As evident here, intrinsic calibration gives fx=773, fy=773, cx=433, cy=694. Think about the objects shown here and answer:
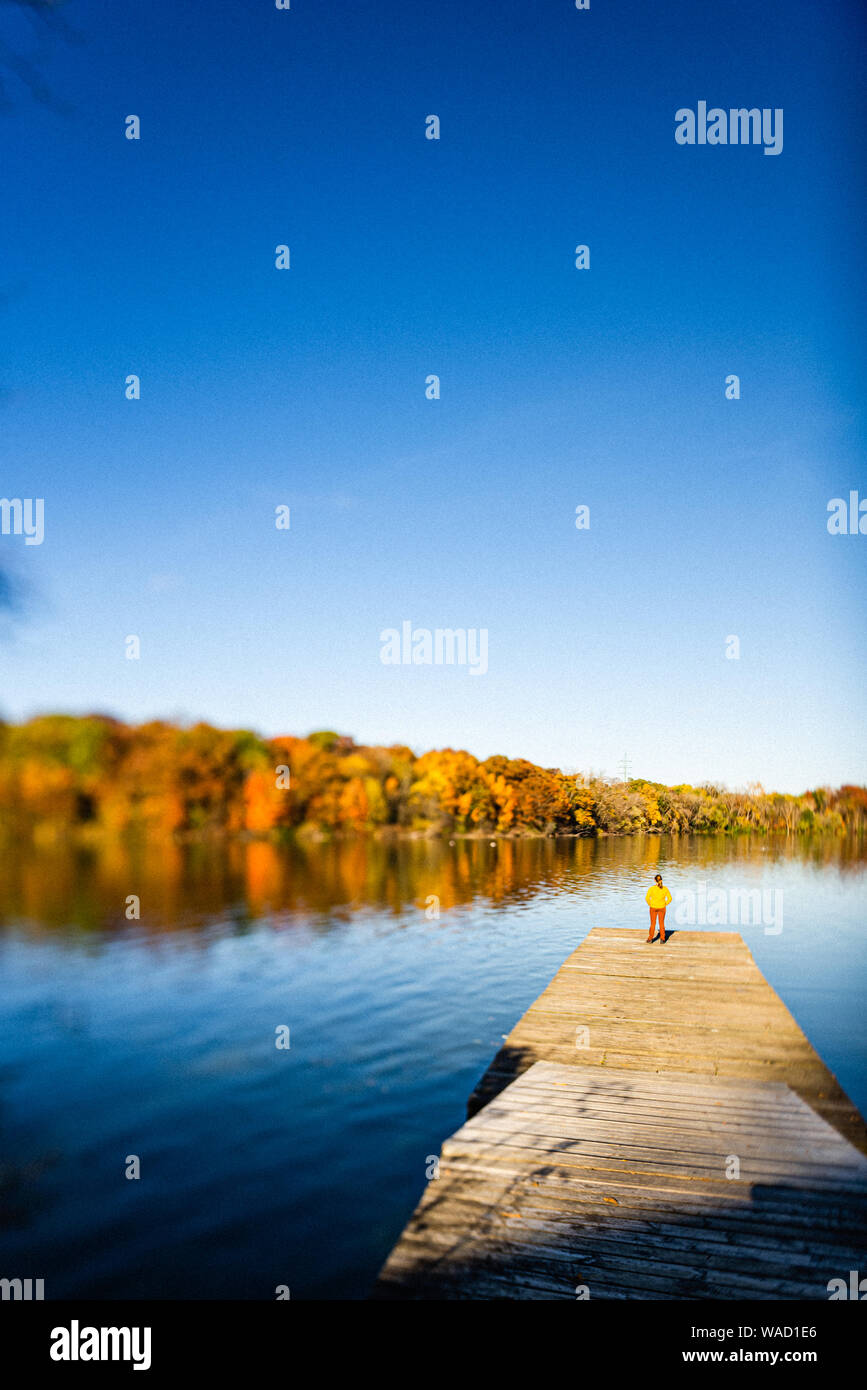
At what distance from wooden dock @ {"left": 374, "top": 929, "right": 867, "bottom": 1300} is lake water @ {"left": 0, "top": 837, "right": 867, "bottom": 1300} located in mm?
2389

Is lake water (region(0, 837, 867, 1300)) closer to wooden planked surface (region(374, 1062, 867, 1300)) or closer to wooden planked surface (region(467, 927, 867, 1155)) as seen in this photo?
wooden planked surface (region(467, 927, 867, 1155))

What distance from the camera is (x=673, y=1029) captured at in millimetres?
11680

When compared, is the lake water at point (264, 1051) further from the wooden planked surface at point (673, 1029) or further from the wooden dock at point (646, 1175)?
the wooden dock at point (646, 1175)

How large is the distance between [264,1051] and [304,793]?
2268 inches

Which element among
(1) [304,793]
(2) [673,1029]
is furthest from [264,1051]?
(1) [304,793]

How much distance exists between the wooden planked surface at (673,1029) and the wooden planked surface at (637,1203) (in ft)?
2.43

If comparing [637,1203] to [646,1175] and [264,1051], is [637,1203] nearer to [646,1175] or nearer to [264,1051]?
[646,1175]

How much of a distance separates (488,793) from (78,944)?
59333 mm

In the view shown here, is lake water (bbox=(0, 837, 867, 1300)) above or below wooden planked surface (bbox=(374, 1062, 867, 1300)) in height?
Answer: below

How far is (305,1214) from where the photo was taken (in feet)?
31.0

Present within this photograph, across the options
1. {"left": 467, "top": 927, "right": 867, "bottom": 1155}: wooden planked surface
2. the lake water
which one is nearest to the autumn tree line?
the lake water

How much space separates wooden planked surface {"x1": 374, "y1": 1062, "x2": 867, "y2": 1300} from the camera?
5.45 metres

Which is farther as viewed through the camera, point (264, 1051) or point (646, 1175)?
point (264, 1051)
